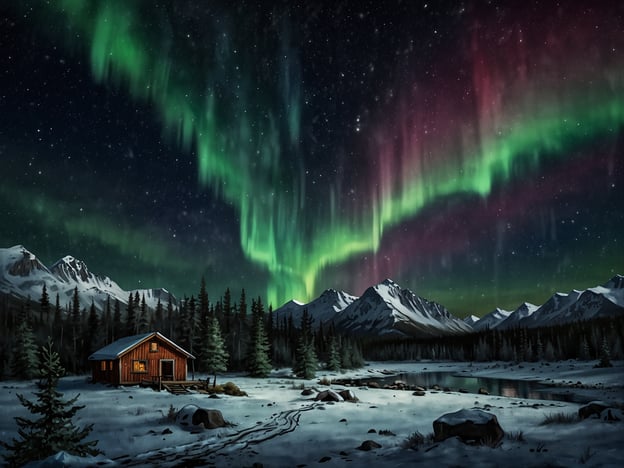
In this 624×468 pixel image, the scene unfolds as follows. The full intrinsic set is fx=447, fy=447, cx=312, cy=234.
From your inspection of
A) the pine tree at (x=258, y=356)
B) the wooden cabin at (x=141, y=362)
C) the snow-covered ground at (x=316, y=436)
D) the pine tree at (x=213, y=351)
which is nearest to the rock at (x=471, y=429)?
the snow-covered ground at (x=316, y=436)

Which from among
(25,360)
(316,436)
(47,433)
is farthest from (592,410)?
(25,360)

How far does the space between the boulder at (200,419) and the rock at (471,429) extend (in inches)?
413

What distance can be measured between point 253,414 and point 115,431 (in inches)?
326

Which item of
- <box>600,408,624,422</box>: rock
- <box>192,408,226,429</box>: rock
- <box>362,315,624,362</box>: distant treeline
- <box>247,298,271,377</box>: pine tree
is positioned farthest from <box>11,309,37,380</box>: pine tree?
<box>362,315,624,362</box>: distant treeline

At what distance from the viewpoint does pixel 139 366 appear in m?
46.3

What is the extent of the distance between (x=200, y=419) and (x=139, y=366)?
1120 inches

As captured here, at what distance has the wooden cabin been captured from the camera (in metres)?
44.8

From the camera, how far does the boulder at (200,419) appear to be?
2111 cm

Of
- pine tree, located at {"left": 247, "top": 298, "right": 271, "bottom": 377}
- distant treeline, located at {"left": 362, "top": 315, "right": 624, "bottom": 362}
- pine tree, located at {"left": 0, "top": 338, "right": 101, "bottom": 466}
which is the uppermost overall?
pine tree, located at {"left": 0, "top": 338, "right": 101, "bottom": 466}

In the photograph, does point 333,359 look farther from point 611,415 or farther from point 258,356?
point 611,415

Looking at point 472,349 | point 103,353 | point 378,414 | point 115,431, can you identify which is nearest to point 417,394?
point 378,414

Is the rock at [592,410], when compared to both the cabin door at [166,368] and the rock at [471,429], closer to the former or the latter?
the rock at [471,429]

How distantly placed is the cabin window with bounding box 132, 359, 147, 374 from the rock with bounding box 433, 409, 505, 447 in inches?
1468

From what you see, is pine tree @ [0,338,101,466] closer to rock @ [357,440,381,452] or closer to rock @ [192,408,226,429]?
rock @ [192,408,226,429]
